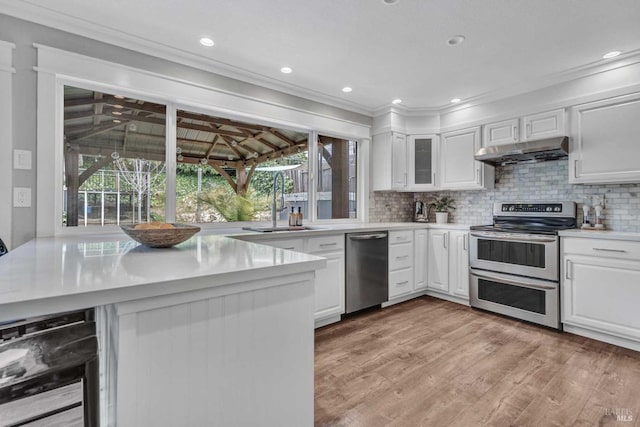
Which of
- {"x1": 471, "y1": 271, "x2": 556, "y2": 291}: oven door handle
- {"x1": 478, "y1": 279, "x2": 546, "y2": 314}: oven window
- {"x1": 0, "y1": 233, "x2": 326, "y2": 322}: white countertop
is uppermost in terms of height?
{"x1": 0, "y1": 233, "x2": 326, "y2": 322}: white countertop

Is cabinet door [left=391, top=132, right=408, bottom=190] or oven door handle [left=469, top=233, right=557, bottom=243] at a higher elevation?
cabinet door [left=391, top=132, right=408, bottom=190]

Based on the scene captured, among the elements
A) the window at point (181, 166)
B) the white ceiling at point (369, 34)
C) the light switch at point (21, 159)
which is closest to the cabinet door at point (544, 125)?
the white ceiling at point (369, 34)

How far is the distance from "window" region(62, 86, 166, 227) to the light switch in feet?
0.72

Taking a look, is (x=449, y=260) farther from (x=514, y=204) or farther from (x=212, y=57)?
(x=212, y=57)

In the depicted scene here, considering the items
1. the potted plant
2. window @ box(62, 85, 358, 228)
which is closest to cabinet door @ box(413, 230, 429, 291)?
the potted plant

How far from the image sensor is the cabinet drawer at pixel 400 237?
3432 mm

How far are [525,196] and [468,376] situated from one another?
230 centimetres

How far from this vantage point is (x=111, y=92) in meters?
2.35

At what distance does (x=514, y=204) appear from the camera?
11.4 ft

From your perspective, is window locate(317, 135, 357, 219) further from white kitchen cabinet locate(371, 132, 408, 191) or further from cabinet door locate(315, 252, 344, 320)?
cabinet door locate(315, 252, 344, 320)

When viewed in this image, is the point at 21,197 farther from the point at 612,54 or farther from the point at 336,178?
the point at 612,54

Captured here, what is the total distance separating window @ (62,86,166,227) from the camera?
225 cm

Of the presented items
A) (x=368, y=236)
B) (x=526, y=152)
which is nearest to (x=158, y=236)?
(x=368, y=236)

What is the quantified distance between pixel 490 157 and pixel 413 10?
1922mm
